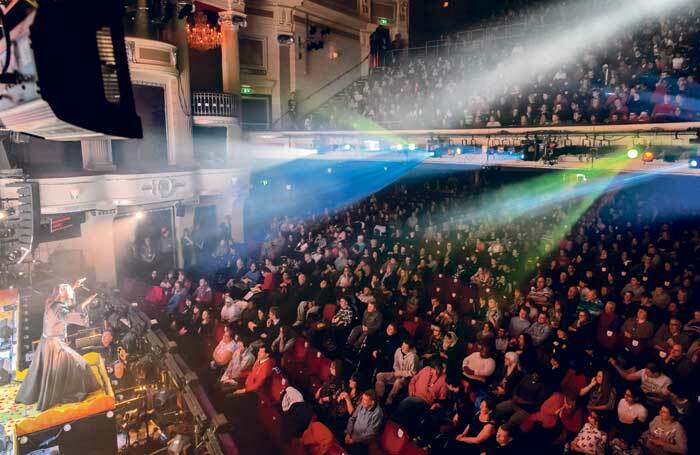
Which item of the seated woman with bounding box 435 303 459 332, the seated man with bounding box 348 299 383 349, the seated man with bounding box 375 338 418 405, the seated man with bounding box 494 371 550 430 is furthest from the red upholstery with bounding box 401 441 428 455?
the seated woman with bounding box 435 303 459 332

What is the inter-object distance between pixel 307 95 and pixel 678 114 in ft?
38.7

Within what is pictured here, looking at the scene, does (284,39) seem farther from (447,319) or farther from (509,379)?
(509,379)

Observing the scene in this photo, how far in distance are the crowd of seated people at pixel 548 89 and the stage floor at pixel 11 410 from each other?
10663 millimetres

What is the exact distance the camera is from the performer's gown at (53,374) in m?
6.26

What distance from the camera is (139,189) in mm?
11461

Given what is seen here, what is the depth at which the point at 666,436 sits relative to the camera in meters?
4.43

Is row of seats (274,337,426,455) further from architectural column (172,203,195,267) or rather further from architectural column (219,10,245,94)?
architectural column (219,10,245,94)

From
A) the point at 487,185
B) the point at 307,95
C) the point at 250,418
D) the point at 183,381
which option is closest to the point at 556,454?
the point at 250,418

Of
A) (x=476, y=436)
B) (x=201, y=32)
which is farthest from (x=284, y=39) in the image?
(x=476, y=436)

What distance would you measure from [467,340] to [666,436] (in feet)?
8.31

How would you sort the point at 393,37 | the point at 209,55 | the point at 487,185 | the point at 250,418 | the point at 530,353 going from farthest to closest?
the point at 393,37
the point at 487,185
the point at 209,55
the point at 250,418
the point at 530,353

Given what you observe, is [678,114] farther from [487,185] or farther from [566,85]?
[487,185]

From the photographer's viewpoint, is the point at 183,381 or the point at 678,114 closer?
the point at 183,381

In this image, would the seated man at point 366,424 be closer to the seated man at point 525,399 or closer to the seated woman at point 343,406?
the seated woman at point 343,406
